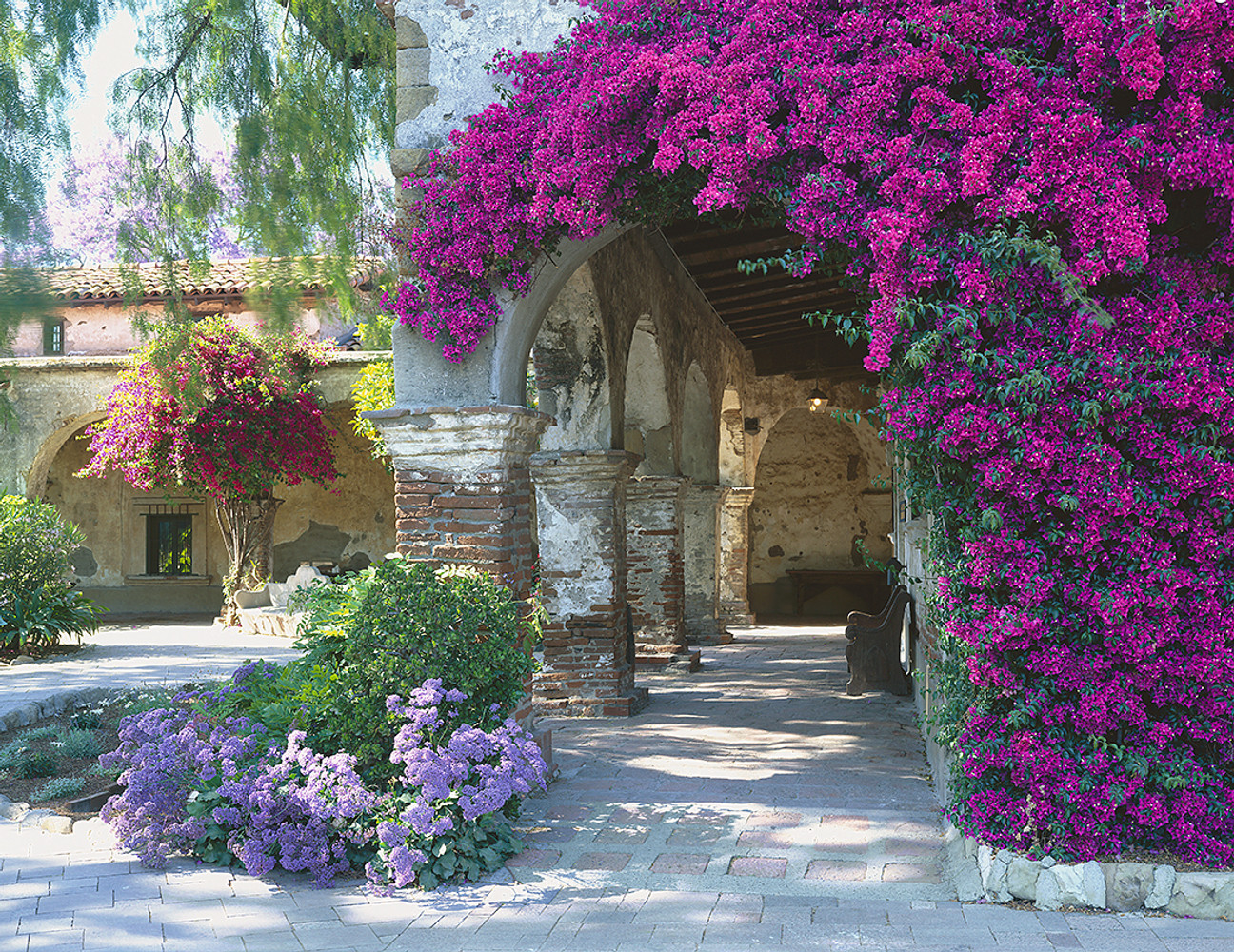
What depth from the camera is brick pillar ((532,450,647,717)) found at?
303 inches

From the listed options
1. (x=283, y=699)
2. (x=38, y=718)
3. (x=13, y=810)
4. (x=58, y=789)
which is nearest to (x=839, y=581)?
(x=38, y=718)

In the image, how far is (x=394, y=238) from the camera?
522 cm

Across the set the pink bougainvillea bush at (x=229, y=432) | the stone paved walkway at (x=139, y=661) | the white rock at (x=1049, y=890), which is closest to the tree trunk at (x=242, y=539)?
the pink bougainvillea bush at (x=229, y=432)

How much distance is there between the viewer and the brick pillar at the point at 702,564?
41.6ft

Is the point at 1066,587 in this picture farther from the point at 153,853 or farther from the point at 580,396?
the point at 580,396

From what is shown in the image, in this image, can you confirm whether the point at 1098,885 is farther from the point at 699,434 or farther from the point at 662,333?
the point at 699,434

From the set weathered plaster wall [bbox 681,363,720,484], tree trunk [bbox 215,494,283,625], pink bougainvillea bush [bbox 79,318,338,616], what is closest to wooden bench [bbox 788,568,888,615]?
weathered plaster wall [bbox 681,363,720,484]

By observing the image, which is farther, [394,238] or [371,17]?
[371,17]

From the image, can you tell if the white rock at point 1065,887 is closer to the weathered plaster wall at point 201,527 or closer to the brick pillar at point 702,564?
the brick pillar at point 702,564

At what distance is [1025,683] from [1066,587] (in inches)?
15.5

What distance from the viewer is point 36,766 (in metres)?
5.57

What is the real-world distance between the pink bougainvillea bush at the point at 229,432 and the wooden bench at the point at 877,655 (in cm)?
823

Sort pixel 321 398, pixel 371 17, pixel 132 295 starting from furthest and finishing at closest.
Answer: pixel 321 398 < pixel 371 17 < pixel 132 295

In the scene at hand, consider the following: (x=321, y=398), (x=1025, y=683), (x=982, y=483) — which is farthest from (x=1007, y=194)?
(x=321, y=398)
